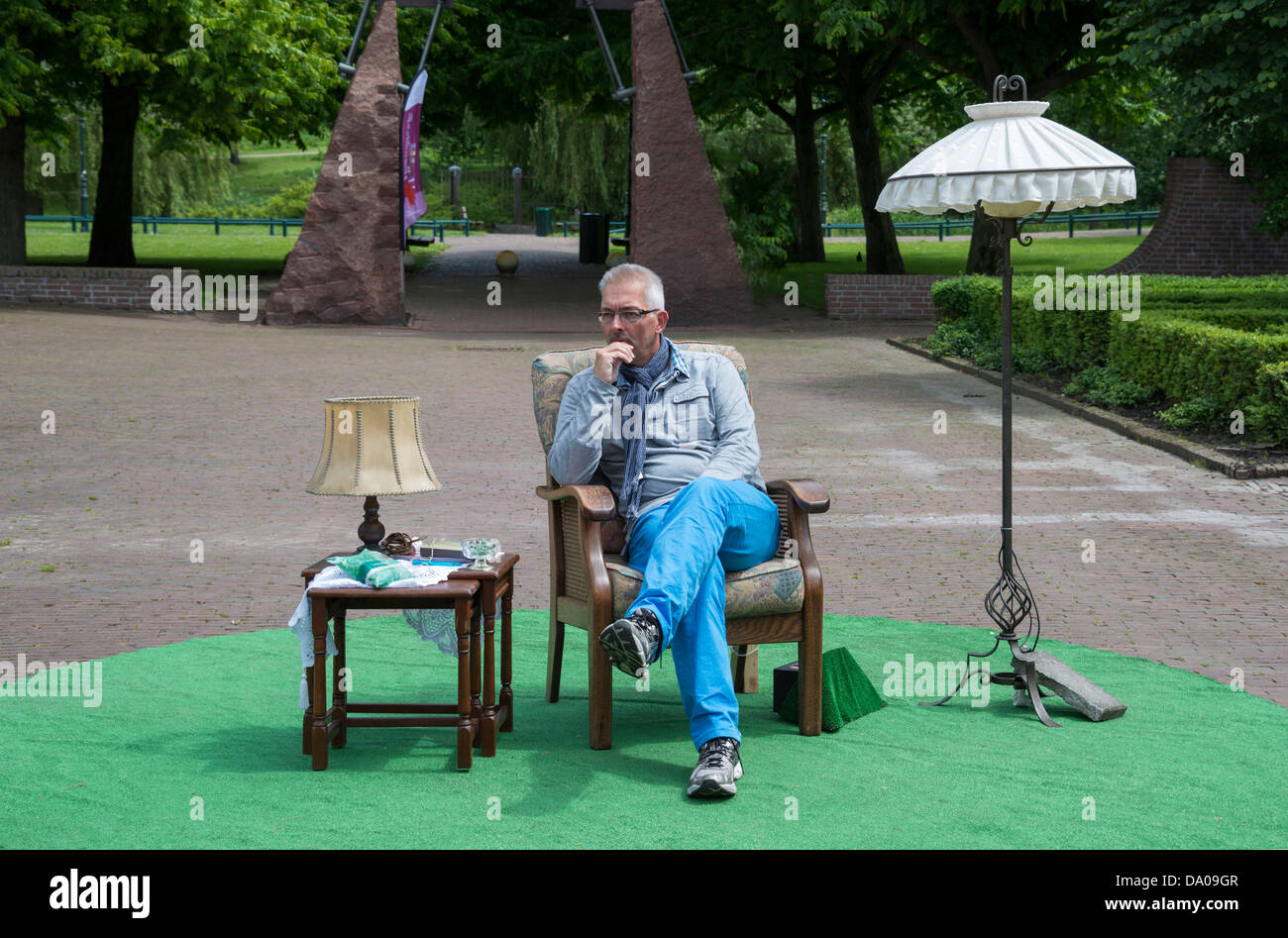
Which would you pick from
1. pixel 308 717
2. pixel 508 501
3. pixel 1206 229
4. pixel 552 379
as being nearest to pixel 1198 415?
pixel 508 501

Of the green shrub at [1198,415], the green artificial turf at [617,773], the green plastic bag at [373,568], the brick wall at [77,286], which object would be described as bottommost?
the green artificial turf at [617,773]

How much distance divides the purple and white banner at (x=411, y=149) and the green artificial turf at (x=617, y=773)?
1619 centimetres

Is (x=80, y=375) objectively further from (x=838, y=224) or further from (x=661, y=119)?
(x=838, y=224)

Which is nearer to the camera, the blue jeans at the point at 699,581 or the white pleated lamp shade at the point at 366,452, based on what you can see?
the blue jeans at the point at 699,581

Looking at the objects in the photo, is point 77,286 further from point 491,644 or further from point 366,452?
point 491,644

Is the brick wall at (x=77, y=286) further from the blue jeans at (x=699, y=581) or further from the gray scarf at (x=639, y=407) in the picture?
the blue jeans at (x=699, y=581)

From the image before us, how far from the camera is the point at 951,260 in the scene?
35.8 meters

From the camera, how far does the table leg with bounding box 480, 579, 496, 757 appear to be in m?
4.59

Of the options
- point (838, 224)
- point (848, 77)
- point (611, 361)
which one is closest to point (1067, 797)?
point (611, 361)

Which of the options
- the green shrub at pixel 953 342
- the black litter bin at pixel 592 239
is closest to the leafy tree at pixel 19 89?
the black litter bin at pixel 592 239

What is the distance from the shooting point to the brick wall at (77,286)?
72.9 ft

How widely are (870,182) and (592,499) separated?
77.8 feet

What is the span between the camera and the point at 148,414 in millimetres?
12430

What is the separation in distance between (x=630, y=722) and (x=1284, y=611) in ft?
10.6
